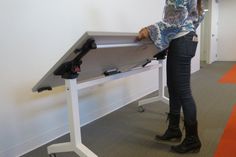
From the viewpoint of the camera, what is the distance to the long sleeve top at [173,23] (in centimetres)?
173

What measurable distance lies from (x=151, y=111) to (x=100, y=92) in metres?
0.70

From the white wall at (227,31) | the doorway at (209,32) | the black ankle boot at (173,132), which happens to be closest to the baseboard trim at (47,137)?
the black ankle boot at (173,132)

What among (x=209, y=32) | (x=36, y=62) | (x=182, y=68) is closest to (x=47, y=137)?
(x=36, y=62)

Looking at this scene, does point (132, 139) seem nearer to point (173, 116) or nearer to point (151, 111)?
point (173, 116)

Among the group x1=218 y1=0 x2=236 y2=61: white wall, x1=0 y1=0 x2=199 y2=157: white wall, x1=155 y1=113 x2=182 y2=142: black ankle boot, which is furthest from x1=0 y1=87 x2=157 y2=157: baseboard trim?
x1=218 y1=0 x2=236 y2=61: white wall

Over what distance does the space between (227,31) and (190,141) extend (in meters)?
8.68

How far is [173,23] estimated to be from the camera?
5.72 ft

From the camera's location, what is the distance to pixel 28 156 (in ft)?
6.82

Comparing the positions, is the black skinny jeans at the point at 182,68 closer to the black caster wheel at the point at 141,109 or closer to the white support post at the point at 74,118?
the white support post at the point at 74,118

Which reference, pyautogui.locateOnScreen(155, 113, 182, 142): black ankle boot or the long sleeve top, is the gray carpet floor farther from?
the long sleeve top

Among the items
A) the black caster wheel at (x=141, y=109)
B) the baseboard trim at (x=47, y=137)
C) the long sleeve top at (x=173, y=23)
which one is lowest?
the black caster wheel at (x=141, y=109)

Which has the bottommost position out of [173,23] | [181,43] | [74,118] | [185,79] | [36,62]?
[74,118]

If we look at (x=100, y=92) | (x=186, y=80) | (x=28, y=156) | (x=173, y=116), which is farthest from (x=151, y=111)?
(x=28, y=156)

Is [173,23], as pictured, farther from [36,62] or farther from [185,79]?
[36,62]
